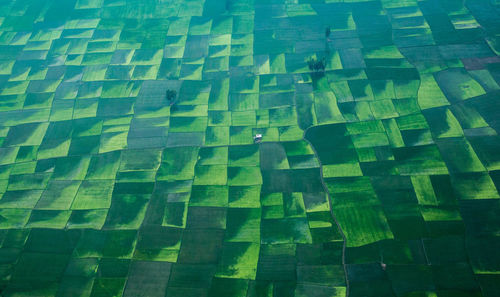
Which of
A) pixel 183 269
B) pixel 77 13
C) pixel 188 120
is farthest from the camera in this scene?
pixel 77 13

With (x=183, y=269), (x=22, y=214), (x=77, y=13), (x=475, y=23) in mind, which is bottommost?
(x=183, y=269)

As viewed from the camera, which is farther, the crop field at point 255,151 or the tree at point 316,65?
the tree at point 316,65

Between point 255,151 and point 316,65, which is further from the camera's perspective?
point 316,65

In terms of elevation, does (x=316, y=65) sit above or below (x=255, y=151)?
above

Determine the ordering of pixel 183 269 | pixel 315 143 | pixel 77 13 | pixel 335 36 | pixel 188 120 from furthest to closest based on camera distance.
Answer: pixel 77 13 < pixel 335 36 < pixel 188 120 < pixel 315 143 < pixel 183 269

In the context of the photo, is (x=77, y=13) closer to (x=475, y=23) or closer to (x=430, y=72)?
(x=430, y=72)

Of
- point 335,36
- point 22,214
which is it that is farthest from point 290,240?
point 335,36

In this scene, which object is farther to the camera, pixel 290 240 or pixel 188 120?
pixel 188 120

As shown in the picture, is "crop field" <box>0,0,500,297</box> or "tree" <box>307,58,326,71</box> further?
"tree" <box>307,58,326,71</box>
